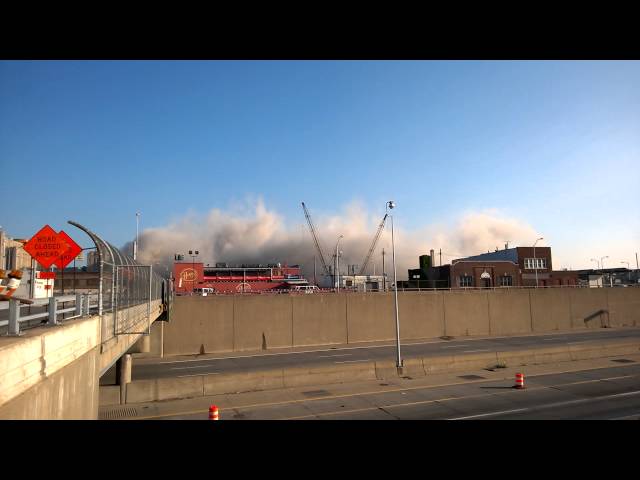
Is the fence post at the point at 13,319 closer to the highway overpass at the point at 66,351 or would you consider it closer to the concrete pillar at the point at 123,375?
the highway overpass at the point at 66,351

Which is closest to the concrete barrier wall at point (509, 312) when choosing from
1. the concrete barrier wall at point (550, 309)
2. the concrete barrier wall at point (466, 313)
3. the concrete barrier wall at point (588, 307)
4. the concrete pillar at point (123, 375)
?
the concrete barrier wall at point (466, 313)

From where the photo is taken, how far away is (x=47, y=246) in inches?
760

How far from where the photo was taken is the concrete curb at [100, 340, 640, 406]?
66.7 feet

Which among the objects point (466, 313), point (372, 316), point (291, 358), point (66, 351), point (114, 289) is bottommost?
point (291, 358)

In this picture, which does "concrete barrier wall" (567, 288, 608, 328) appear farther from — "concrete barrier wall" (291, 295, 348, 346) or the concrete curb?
"concrete barrier wall" (291, 295, 348, 346)

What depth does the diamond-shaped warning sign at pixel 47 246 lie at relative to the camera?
62.6ft

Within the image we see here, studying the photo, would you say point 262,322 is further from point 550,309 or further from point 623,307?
point 623,307

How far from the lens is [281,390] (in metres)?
22.0

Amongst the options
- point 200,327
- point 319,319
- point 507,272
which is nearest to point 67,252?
point 200,327

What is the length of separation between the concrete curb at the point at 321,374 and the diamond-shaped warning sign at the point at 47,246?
654 cm

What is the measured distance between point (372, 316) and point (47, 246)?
1529 inches

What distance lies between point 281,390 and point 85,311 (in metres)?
15.0
